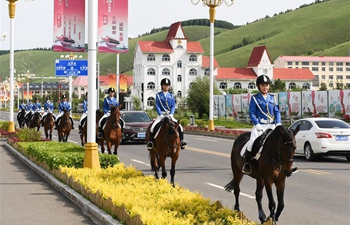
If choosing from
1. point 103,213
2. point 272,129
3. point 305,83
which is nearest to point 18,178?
point 103,213

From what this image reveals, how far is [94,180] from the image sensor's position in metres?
12.9

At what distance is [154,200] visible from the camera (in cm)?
1008

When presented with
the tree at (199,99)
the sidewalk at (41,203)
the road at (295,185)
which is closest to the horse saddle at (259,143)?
the road at (295,185)

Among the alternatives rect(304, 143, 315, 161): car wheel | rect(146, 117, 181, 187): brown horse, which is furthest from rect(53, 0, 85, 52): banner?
rect(146, 117, 181, 187): brown horse

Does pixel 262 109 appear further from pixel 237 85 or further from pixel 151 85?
pixel 237 85

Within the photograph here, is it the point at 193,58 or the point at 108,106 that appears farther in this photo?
the point at 193,58

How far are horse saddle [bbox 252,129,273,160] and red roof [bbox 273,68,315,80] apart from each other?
15304 centimetres

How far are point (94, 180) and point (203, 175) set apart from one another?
→ 5.35 metres

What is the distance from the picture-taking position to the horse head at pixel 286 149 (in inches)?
355

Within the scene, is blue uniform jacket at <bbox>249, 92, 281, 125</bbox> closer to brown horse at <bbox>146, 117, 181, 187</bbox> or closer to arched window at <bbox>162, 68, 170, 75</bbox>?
brown horse at <bbox>146, 117, 181, 187</bbox>

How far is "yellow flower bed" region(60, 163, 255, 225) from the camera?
329 inches

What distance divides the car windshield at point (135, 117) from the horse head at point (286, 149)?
24.7m

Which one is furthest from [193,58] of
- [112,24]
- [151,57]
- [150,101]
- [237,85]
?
[112,24]

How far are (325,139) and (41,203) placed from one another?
12.8 m
